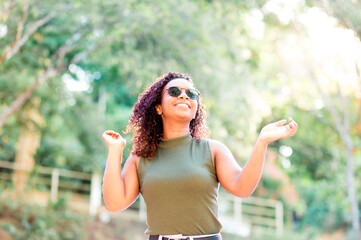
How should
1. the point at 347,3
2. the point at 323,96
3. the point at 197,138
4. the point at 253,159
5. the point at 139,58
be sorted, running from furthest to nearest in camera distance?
1. the point at 323,96
2. the point at 139,58
3. the point at 347,3
4. the point at 197,138
5. the point at 253,159

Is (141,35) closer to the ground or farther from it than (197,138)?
farther from it

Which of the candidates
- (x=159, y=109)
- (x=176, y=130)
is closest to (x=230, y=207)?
(x=159, y=109)

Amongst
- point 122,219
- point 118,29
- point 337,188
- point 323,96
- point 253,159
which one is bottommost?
point 122,219

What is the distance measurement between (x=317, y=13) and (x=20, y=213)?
23.4 feet

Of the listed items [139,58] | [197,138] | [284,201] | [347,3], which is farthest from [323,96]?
[284,201]

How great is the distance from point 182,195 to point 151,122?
1.71ft

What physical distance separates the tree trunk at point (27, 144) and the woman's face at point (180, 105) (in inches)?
326

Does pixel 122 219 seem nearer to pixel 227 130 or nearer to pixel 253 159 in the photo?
→ pixel 227 130

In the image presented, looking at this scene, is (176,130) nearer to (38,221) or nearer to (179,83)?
(179,83)

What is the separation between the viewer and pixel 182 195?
2.10 m

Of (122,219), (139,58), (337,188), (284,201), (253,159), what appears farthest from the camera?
(284,201)

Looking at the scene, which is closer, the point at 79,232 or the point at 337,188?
the point at 79,232

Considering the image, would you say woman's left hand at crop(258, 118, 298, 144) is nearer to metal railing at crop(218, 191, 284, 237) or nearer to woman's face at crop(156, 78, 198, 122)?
woman's face at crop(156, 78, 198, 122)

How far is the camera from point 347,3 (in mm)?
7449
